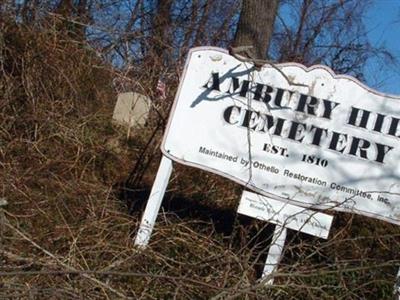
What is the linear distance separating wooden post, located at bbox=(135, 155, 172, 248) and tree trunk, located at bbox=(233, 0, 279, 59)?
260cm

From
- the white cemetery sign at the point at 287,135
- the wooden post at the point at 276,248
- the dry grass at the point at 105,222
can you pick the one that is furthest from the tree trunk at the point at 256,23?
the wooden post at the point at 276,248

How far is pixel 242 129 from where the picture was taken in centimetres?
527

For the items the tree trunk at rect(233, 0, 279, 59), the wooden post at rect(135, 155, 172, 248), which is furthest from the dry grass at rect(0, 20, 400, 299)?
the tree trunk at rect(233, 0, 279, 59)

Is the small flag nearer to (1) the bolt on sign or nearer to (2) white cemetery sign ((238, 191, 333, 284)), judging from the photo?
(1) the bolt on sign

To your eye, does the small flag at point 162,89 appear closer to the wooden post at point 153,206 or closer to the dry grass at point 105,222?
the dry grass at point 105,222

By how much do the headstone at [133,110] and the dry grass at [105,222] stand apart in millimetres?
139

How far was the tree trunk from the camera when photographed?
7.52 meters

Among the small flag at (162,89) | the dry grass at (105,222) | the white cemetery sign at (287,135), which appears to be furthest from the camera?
the small flag at (162,89)

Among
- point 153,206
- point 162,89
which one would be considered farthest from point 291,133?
point 162,89

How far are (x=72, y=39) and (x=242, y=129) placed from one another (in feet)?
10.8

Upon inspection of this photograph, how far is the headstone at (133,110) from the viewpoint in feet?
25.4

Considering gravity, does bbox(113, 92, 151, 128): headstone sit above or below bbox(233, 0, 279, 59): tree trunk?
below

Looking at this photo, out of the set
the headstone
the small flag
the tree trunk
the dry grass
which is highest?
the tree trunk

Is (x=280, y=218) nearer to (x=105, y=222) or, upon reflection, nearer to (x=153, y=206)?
(x=153, y=206)
